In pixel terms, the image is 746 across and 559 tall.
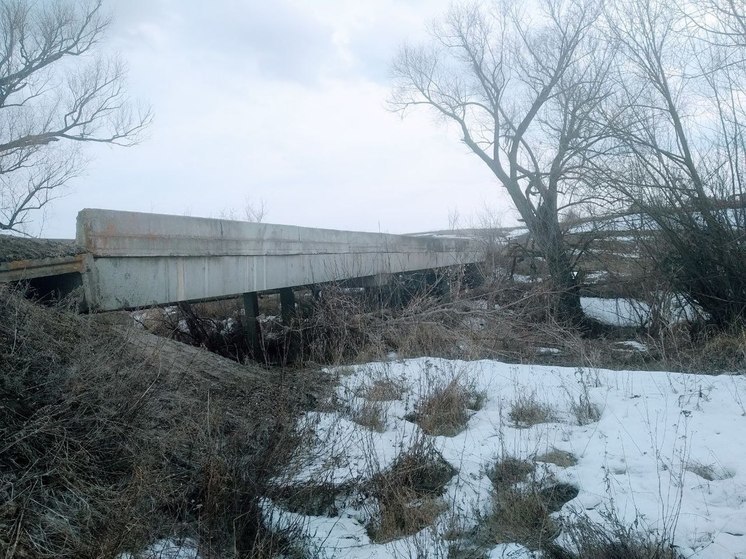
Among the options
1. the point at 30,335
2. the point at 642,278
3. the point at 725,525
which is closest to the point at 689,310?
the point at 642,278

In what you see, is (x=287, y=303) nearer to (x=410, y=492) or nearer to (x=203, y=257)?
(x=203, y=257)

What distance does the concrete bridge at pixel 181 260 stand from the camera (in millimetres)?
7844

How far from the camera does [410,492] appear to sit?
5035 millimetres

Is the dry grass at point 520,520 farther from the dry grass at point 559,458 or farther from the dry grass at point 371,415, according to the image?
the dry grass at point 371,415

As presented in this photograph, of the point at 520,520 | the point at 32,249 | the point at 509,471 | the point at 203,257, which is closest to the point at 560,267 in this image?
the point at 203,257

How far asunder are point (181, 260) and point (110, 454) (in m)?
5.54

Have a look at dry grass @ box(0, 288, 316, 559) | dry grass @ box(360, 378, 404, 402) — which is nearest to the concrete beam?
dry grass @ box(0, 288, 316, 559)

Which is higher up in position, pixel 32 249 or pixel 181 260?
pixel 32 249

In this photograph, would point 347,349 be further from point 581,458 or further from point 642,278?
point 642,278

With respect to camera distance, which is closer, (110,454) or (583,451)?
(110,454)

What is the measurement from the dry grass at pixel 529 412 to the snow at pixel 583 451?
0.08m

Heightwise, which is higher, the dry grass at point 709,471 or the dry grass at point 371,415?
the dry grass at point 371,415

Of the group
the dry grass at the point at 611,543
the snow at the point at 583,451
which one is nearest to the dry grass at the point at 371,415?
the snow at the point at 583,451

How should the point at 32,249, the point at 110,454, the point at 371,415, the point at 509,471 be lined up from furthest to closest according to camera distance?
1. the point at 32,249
2. the point at 371,415
3. the point at 509,471
4. the point at 110,454
